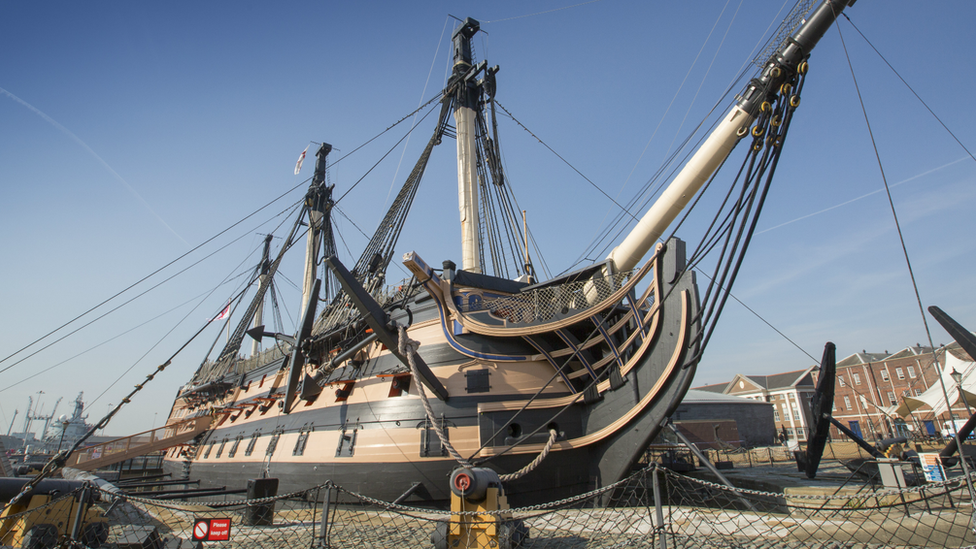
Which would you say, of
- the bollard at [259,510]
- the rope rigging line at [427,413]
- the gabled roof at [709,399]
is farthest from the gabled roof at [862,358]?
the bollard at [259,510]

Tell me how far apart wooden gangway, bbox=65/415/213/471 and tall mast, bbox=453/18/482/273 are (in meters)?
14.9

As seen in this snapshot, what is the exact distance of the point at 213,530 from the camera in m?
4.87

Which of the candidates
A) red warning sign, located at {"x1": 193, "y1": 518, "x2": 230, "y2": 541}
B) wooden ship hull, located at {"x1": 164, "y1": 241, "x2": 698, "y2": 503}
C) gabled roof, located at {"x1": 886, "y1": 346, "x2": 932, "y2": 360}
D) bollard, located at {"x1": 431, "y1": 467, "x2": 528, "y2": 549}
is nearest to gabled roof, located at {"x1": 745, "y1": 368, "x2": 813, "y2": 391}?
gabled roof, located at {"x1": 886, "y1": 346, "x2": 932, "y2": 360}

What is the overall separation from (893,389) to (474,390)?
40970 mm

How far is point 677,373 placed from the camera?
26.4 ft

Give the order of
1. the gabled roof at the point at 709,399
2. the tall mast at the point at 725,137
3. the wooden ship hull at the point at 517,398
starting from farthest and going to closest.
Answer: the gabled roof at the point at 709,399 → the wooden ship hull at the point at 517,398 → the tall mast at the point at 725,137

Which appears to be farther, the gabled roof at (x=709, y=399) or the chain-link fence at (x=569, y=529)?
the gabled roof at (x=709, y=399)

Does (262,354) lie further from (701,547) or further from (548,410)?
(701,547)

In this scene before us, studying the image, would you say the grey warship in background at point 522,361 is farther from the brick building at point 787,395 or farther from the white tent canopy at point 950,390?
the brick building at point 787,395

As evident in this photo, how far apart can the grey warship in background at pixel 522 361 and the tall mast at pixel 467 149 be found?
69 mm

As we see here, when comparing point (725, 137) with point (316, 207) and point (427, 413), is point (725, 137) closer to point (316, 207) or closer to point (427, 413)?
point (427, 413)

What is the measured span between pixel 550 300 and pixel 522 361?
1449 mm

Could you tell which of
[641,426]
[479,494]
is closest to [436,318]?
[641,426]

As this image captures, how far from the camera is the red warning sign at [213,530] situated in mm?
4832
